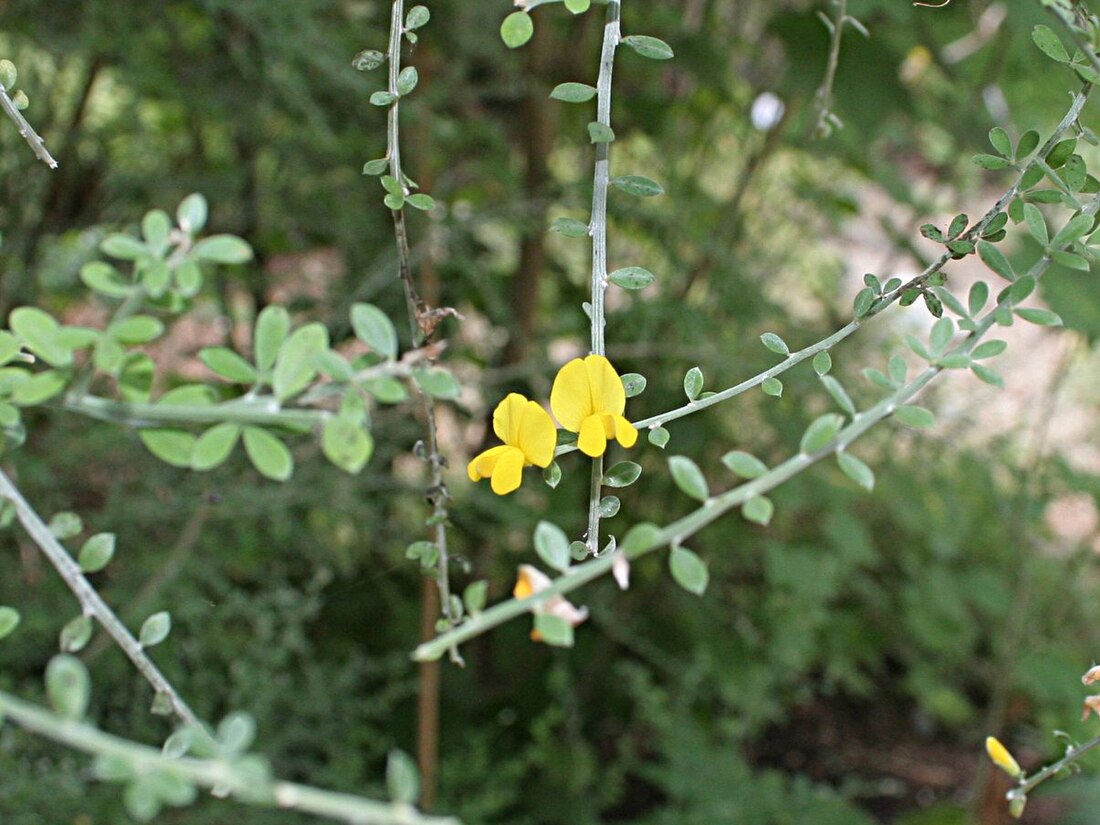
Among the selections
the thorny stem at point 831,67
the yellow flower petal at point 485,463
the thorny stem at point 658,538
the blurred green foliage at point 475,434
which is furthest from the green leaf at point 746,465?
the blurred green foliage at point 475,434

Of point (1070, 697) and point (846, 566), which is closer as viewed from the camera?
point (1070, 697)

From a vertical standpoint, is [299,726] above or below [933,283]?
above

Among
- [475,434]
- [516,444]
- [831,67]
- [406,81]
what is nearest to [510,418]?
[516,444]

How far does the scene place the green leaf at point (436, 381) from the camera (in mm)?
231

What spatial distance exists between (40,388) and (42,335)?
0.05 feet

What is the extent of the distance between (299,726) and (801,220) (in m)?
1.00

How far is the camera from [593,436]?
0.32 metres

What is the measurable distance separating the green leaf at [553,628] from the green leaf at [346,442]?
0.05m

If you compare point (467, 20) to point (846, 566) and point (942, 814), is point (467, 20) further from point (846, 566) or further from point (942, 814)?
point (942, 814)

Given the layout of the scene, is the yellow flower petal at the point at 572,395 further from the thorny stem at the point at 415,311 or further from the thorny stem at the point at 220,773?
the thorny stem at the point at 220,773

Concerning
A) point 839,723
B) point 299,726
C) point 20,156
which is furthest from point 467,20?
point 839,723

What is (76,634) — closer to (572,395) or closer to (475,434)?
(572,395)

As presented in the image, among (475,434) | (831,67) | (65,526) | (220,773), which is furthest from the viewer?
(475,434)

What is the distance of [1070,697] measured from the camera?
3.86 feet
